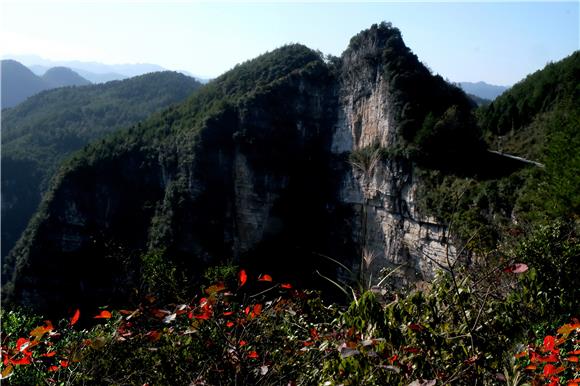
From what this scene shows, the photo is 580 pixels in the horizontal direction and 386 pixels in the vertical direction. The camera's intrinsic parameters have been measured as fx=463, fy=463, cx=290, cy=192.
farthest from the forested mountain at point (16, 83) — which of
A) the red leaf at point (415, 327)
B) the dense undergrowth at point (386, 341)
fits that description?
the red leaf at point (415, 327)

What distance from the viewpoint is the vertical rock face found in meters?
26.1

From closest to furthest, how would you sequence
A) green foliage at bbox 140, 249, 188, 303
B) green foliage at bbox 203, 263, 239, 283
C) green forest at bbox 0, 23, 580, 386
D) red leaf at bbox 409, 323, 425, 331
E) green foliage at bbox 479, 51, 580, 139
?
red leaf at bbox 409, 323, 425, 331, green foliage at bbox 140, 249, 188, 303, green foliage at bbox 203, 263, 239, 283, green forest at bbox 0, 23, 580, 386, green foliage at bbox 479, 51, 580, 139

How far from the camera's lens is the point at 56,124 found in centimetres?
7881

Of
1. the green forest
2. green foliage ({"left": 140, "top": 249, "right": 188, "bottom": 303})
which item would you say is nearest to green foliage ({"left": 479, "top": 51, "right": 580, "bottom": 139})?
the green forest

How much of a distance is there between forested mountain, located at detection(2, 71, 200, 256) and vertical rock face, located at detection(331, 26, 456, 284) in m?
47.8

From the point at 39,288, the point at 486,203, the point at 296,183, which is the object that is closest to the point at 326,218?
the point at 296,183

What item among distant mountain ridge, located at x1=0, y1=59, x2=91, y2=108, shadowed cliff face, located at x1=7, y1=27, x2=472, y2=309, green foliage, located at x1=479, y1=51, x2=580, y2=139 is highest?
distant mountain ridge, located at x1=0, y1=59, x2=91, y2=108

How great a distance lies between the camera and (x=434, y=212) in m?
24.7

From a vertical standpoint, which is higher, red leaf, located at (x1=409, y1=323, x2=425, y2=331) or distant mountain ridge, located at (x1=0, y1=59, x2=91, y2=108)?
distant mountain ridge, located at (x1=0, y1=59, x2=91, y2=108)

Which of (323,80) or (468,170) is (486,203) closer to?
(468,170)

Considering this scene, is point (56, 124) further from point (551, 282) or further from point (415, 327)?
point (415, 327)

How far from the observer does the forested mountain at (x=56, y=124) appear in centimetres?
6512

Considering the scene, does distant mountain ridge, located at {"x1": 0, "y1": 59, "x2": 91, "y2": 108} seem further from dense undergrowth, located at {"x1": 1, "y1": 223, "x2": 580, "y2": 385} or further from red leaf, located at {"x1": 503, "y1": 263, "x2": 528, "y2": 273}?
red leaf, located at {"x1": 503, "y1": 263, "x2": 528, "y2": 273}

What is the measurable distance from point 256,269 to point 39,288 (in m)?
20.7
